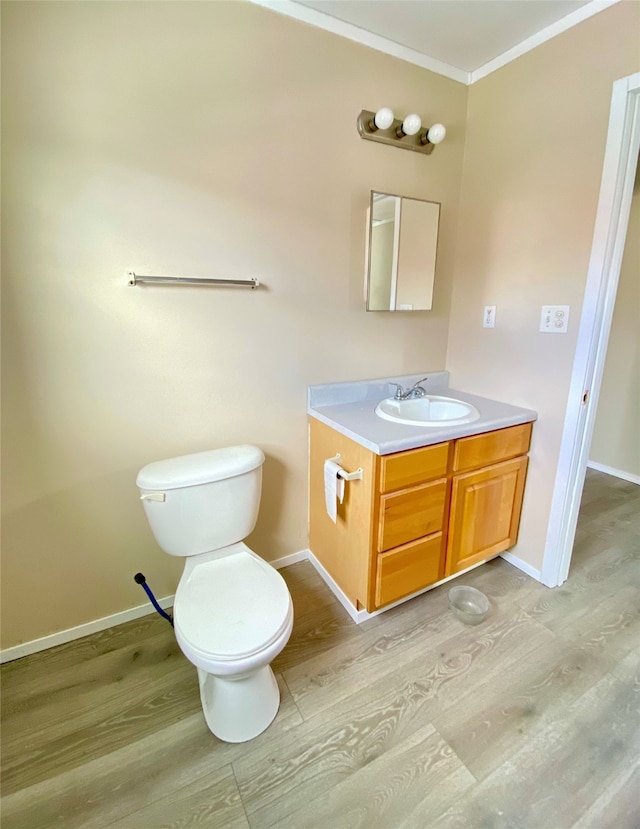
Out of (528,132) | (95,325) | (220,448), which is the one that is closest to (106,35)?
(95,325)

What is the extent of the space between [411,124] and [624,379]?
2.59m

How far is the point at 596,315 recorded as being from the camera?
1523 millimetres

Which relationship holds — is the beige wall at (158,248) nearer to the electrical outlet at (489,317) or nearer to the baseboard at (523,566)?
the electrical outlet at (489,317)

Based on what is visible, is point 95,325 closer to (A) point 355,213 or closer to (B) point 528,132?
(A) point 355,213

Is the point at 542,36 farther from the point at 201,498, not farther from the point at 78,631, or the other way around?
the point at 78,631

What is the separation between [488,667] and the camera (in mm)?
1448

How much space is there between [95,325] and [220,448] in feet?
2.20

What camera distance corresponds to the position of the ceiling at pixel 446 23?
4.74 feet

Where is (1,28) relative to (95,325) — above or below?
above

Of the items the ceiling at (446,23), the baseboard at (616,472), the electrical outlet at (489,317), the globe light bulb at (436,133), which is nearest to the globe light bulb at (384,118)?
the globe light bulb at (436,133)

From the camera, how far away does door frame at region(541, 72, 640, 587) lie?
54.8 inches

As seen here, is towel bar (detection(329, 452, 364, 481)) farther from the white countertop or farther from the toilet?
the toilet

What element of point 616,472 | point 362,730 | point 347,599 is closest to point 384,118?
point 347,599

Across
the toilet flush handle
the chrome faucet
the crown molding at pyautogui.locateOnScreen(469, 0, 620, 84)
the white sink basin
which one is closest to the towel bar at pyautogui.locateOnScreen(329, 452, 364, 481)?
the white sink basin
